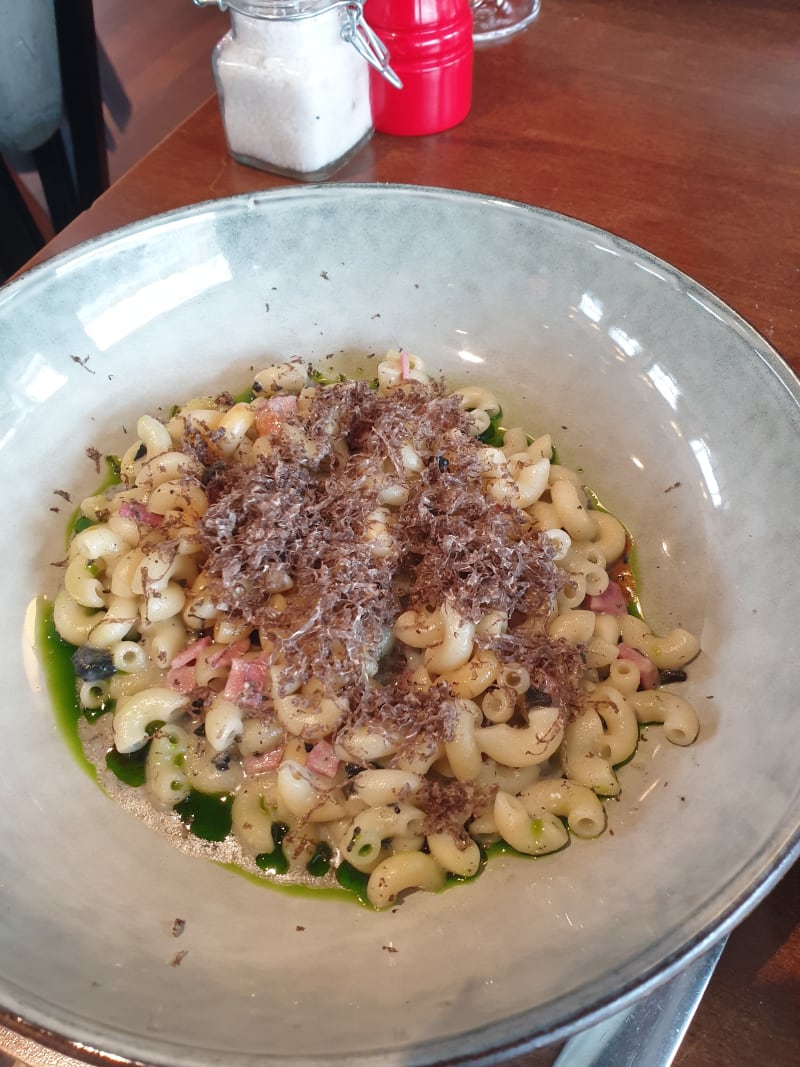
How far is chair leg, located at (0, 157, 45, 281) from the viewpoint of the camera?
227 centimetres

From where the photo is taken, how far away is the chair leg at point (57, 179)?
7.42 feet

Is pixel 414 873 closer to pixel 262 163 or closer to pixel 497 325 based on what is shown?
pixel 497 325

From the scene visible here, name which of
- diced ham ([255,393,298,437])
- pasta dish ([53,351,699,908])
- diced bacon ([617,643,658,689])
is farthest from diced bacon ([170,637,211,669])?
diced bacon ([617,643,658,689])

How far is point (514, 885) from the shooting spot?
2.93ft

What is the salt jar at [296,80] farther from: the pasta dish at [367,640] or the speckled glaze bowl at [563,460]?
the pasta dish at [367,640]

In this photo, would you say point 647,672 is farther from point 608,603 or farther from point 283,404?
point 283,404

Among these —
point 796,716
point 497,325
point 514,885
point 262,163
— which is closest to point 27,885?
point 514,885

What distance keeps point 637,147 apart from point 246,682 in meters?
1.53

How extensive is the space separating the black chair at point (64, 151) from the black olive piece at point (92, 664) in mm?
1682

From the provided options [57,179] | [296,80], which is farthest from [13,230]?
[296,80]

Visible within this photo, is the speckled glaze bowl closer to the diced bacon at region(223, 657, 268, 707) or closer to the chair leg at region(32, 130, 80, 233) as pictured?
the diced bacon at region(223, 657, 268, 707)

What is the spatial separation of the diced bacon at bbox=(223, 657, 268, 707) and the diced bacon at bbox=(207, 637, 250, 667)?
18 millimetres

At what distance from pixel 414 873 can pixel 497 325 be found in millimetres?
959

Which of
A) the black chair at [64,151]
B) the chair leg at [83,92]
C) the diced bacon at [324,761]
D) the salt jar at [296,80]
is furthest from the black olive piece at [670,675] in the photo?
the black chair at [64,151]
